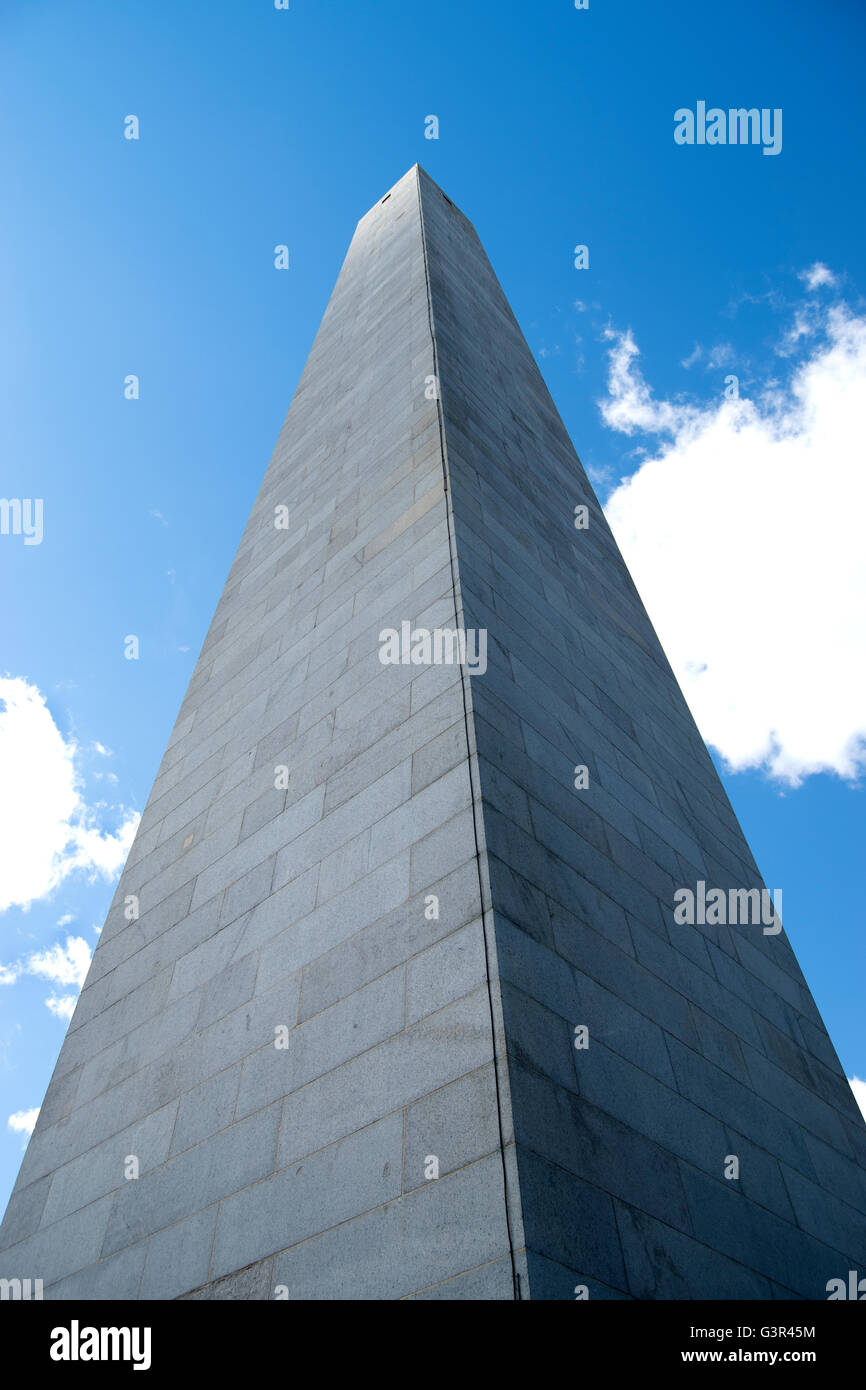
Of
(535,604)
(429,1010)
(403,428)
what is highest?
(403,428)

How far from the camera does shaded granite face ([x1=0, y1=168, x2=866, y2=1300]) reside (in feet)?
15.3

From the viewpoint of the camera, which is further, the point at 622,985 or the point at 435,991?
the point at 622,985

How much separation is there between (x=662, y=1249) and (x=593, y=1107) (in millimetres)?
765

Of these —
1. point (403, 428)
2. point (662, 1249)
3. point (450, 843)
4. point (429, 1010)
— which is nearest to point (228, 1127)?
point (429, 1010)

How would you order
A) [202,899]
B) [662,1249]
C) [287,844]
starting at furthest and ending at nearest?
[202,899], [287,844], [662,1249]

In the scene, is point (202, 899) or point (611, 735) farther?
point (611, 735)

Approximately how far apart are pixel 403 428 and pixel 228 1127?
806cm

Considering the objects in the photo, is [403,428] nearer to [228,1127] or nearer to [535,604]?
[535,604]

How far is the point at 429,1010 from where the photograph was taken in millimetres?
5129

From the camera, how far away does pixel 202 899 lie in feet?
26.5

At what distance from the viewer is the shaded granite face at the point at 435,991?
466 centimetres

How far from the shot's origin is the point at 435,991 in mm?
5172
